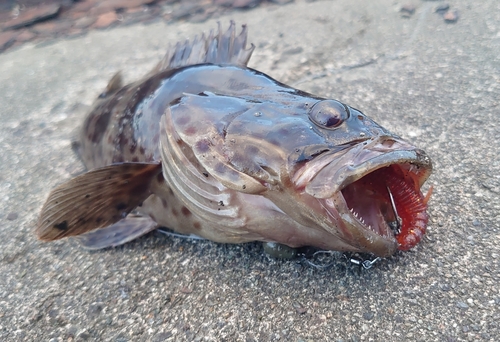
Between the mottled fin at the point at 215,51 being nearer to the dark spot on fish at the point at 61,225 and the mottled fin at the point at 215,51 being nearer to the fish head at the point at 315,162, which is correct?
the fish head at the point at 315,162

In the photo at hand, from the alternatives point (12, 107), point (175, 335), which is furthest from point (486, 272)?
point (12, 107)

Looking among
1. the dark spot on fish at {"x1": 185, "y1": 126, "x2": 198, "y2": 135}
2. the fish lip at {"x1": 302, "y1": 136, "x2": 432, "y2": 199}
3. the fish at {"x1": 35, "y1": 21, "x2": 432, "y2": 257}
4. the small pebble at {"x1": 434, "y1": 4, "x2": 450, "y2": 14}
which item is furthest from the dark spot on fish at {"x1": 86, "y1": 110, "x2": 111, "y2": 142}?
the small pebble at {"x1": 434, "y1": 4, "x2": 450, "y2": 14}

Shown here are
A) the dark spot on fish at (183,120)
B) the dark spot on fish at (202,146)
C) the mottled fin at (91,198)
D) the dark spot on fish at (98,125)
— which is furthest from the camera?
the dark spot on fish at (98,125)

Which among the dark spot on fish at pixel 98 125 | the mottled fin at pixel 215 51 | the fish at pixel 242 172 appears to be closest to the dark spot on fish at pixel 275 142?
the fish at pixel 242 172

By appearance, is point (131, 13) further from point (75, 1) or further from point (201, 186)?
point (201, 186)

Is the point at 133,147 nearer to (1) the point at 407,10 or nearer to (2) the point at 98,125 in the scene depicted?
(2) the point at 98,125

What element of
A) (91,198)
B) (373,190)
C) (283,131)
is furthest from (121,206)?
(373,190)
